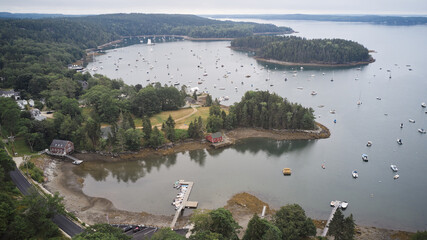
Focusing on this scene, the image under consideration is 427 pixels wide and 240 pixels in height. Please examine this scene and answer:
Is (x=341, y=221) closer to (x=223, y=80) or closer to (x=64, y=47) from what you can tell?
(x=223, y=80)

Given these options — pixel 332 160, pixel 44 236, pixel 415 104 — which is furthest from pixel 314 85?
pixel 44 236

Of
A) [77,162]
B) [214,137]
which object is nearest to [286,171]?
[214,137]

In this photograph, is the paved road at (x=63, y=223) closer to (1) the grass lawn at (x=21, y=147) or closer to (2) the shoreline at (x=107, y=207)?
(2) the shoreline at (x=107, y=207)

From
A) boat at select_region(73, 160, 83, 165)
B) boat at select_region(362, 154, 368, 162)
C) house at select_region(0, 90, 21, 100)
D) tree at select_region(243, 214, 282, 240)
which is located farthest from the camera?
house at select_region(0, 90, 21, 100)

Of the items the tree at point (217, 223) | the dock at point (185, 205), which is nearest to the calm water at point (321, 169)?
the dock at point (185, 205)

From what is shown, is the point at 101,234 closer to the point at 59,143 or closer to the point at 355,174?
the point at 59,143

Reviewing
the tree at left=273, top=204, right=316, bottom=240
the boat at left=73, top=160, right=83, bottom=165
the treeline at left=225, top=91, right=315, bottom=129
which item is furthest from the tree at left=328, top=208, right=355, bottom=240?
the boat at left=73, top=160, right=83, bottom=165

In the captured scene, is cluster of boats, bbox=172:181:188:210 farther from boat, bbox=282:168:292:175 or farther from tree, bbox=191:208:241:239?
boat, bbox=282:168:292:175
